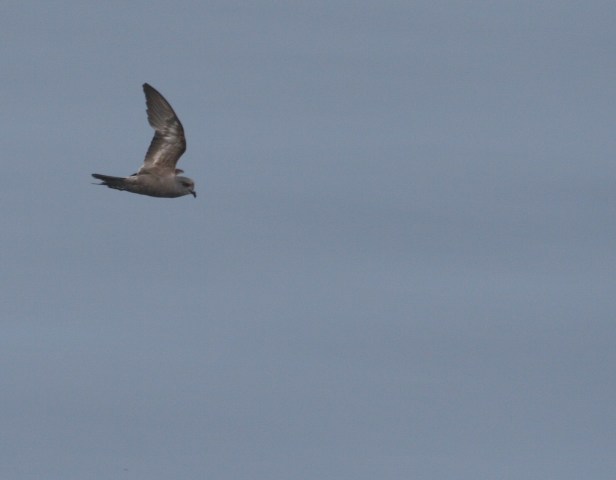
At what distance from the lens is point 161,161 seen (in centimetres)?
2100

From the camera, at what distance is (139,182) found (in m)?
20.5

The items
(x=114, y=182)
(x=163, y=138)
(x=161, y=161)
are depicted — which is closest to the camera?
(x=114, y=182)

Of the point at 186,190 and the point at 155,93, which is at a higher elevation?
the point at 155,93

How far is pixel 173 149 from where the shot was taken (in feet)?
69.4

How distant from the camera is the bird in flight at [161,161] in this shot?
67.3 feet

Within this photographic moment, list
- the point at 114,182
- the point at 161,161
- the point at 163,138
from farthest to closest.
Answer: the point at 163,138 → the point at 161,161 → the point at 114,182

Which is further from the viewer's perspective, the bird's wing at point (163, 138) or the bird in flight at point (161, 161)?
the bird's wing at point (163, 138)

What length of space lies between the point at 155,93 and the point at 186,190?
2067 mm

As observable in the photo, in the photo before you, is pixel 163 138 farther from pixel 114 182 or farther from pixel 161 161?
pixel 114 182

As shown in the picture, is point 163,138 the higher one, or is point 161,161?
point 163,138

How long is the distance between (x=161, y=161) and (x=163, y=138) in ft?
1.52

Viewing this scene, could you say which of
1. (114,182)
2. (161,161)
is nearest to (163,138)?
(161,161)

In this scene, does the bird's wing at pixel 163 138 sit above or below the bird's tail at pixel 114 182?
above

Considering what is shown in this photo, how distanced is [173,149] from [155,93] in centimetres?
A: 113
